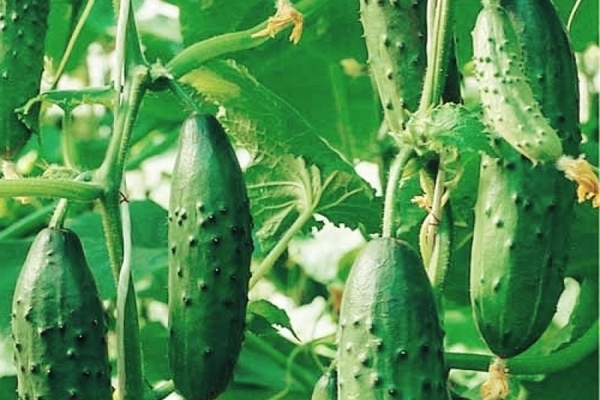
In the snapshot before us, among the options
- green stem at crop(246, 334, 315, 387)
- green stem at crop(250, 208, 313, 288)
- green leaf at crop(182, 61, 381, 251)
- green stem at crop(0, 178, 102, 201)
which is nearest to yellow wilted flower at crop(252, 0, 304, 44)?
green stem at crop(0, 178, 102, 201)

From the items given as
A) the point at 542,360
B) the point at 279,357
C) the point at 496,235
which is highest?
the point at 496,235

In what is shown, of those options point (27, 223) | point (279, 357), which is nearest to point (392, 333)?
point (279, 357)

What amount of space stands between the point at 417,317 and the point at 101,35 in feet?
7.16

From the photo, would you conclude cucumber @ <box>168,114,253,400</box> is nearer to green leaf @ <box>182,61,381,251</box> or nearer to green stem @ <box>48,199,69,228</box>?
green stem @ <box>48,199,69,228</box>

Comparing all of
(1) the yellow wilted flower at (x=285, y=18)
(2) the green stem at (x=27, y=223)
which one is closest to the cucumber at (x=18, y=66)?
(1) the yellow wilted flower at (x=285, y=18)

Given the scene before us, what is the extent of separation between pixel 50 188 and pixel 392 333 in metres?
0.52

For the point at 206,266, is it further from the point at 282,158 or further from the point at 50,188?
the point at 282,158

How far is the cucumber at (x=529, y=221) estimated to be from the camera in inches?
76.8

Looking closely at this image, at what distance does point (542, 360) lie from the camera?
2559mm

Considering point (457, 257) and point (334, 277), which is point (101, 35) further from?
point (457, 257)

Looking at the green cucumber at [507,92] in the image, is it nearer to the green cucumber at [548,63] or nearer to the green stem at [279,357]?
the green cucumber at [548,63]

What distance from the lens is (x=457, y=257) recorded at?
3.03 m

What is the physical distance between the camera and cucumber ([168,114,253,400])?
2018mm

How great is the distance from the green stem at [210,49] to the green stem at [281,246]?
13.6 inches
